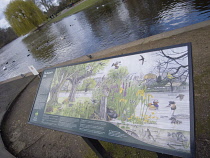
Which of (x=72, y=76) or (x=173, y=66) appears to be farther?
(x=72, y=76)

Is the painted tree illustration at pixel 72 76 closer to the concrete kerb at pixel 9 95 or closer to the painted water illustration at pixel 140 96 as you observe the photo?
the painted water illustration at pixel 140 96

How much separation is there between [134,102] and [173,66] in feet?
2.07

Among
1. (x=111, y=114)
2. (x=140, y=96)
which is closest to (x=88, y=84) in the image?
(x=111, y=114)

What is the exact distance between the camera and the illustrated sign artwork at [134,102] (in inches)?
51.6

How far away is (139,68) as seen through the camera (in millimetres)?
1799

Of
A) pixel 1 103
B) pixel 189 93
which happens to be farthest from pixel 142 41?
pixel 1 103

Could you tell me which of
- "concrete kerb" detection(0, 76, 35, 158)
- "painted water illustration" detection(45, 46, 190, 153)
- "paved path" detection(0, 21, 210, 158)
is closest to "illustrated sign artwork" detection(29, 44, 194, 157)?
"painted water illustration" detection(45, 46, 190, 153)

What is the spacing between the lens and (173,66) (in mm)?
1542

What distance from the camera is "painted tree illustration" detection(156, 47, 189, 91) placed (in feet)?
4.79

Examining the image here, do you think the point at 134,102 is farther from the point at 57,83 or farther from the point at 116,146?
the point at 116,146

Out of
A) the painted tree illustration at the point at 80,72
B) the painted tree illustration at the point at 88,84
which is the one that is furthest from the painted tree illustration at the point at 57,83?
the painted tree illustration at the point at 88,84

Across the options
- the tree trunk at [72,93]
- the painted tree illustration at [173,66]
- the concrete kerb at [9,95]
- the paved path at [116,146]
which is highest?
the painted tree illustration at [173,66]

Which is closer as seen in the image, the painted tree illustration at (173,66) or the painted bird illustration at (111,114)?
the painted tree illustration at (173,66)

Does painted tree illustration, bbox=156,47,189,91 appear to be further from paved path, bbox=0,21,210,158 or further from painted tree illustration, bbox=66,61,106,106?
paved path, bbox=0,21,210,158
